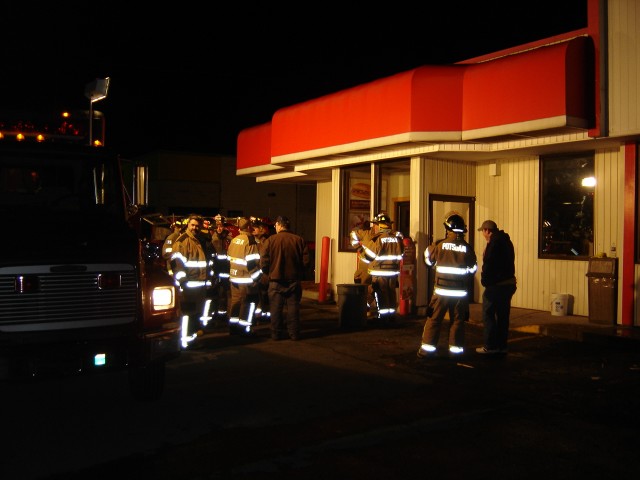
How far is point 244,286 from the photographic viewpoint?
1038 centimetres

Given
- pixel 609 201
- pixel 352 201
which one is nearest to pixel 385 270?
pixel 609 201

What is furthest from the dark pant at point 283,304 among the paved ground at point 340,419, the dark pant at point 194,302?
the dark pant at point 194,302

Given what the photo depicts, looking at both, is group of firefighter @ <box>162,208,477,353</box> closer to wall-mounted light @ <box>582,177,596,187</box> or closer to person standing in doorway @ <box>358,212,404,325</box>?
person standing in doorway @ <box>358,212,404,325</box>

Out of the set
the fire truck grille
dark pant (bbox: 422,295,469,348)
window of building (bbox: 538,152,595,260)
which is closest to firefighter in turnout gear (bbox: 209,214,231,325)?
dark pant (bbox: 422,295,469,348)

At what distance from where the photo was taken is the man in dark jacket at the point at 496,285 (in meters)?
8.84

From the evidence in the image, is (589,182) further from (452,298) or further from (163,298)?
(163,298)

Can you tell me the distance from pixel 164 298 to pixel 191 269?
3.57 metres

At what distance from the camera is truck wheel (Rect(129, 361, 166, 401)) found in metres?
6.51

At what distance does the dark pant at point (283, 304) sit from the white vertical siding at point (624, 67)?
19.0 feet

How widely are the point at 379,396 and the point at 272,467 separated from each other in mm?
2258

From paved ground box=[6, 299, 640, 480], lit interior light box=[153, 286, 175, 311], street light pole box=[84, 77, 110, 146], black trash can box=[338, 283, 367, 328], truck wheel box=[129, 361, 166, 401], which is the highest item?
street light pole box=[84, 77, 110, 146]

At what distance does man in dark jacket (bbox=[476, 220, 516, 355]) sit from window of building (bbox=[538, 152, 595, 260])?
412 centimetres

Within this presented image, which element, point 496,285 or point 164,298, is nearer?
point 164,298

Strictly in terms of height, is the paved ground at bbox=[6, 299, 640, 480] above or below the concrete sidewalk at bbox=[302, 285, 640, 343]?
below
